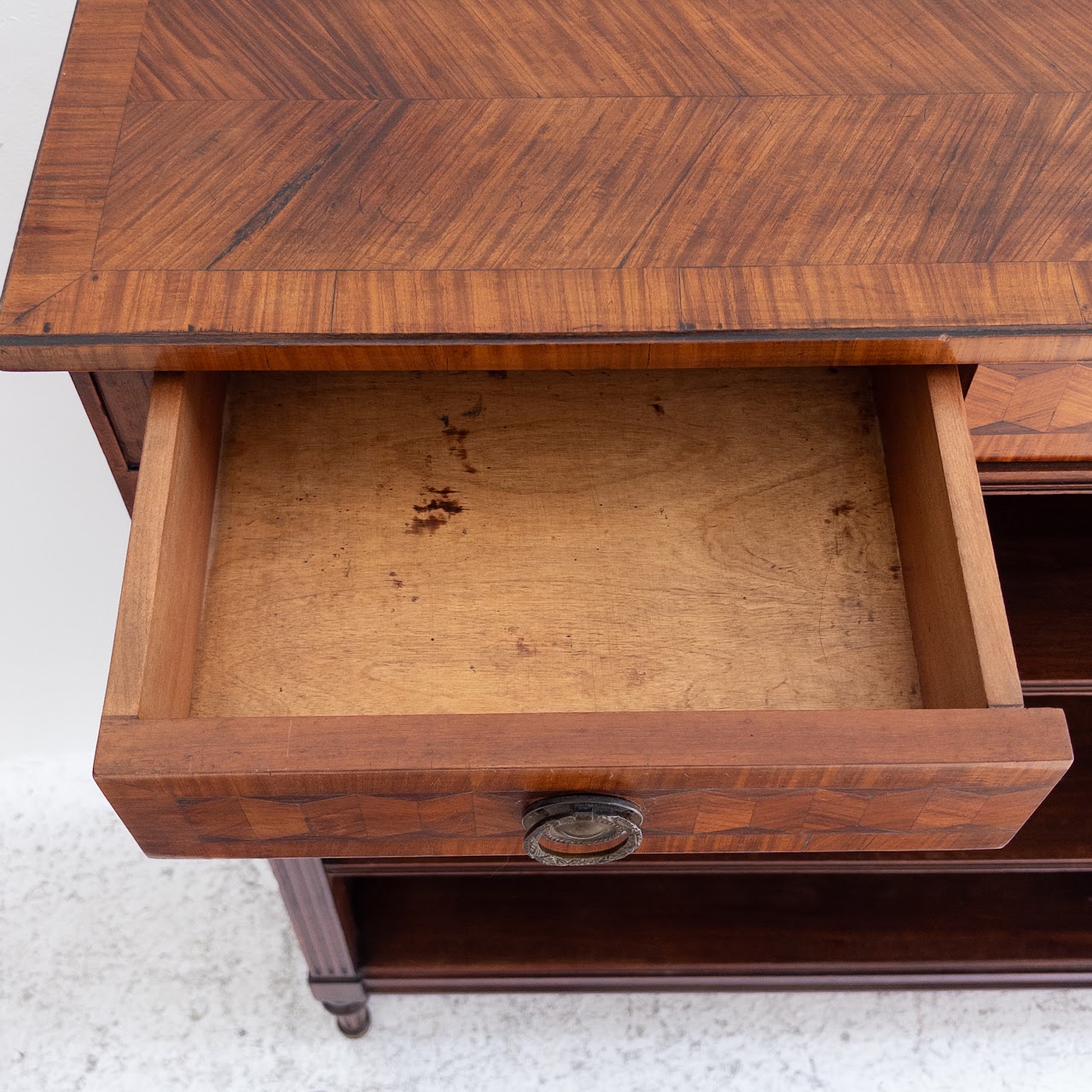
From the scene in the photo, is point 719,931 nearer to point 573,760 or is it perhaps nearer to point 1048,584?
point 1048,584

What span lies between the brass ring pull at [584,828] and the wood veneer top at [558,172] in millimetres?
209

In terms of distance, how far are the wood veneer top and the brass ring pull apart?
21 cm

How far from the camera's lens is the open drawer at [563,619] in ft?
1.78

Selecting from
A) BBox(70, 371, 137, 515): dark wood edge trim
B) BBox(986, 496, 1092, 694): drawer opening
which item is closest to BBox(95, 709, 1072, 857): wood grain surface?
BBox(70, 371, 137, 515): dark wood edge trim

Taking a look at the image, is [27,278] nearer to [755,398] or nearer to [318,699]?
[318,699]

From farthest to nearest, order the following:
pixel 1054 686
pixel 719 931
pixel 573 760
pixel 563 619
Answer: pixel 719 931 → pixel 1054 686 → pixel 563 619 → pixel 573 760

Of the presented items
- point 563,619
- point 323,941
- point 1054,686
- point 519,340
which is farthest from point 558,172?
point 323,941

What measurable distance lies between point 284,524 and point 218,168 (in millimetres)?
188

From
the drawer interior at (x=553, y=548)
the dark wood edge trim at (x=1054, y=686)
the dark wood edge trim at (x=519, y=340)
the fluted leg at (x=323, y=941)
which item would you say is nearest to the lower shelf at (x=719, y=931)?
the fluted leg at (x=323, y=941)

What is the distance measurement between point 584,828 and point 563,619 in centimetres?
12

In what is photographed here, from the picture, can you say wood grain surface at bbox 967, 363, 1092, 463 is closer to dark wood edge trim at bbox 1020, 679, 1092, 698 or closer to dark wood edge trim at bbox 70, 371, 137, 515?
dark wood edge trim at bbox 1020, 679, 1092, 698

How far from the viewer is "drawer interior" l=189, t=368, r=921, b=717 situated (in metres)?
0.66

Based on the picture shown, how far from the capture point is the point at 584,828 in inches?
23.4

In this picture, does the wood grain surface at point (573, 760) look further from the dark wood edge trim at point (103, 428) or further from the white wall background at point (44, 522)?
the white wall background at point (44, 522)
